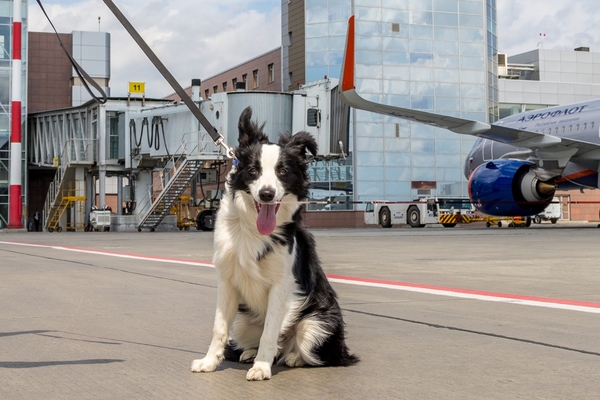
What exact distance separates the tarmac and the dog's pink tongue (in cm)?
78

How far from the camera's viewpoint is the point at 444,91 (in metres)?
57.4

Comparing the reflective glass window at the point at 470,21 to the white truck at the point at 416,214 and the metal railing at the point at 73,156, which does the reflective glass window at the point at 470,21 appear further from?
the metal railing at the point at 73,156

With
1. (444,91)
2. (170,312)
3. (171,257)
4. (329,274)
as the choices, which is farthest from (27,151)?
(170,312)

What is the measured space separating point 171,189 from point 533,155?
19767mm

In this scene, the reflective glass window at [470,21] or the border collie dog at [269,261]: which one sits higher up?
the reflective glass window at [470,21]

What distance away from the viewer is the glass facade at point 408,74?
55344mm

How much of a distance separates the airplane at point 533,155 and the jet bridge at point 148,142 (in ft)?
27.4

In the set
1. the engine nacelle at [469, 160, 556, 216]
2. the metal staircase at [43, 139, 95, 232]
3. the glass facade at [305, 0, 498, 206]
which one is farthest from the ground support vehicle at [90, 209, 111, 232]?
the engine nacelle at [469, 160, 556, 216]

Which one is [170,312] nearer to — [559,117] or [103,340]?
[103,340]

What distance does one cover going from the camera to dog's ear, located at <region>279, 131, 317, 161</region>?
4.32 meters

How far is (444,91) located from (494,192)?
83.0 feet

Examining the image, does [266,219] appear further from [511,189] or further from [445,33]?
[445,33]

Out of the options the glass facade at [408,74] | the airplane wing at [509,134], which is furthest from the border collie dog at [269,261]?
the glass facade at [408,74]

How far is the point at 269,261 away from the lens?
437 cm
